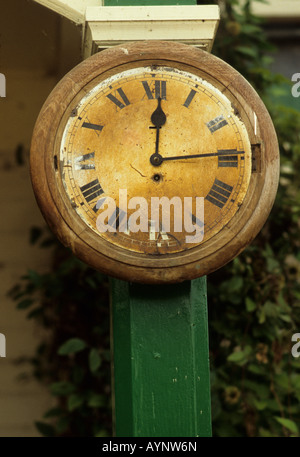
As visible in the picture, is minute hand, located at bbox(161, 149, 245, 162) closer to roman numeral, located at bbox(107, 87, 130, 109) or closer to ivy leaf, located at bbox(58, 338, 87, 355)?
roman numeral, located at bbox(107, 87, 130, 109)

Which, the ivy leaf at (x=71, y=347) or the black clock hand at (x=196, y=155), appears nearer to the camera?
the black clock hand at (x=196, y=155)

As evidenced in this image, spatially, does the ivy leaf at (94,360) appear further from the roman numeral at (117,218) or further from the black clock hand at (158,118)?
the black clock hand at (158,118)

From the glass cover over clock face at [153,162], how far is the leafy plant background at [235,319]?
0.95 m

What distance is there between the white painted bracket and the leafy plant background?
1.04 m

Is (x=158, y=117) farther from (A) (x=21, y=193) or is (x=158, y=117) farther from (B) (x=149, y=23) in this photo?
(A) (x=21, y=193)

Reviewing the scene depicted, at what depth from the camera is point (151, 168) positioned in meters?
1.74

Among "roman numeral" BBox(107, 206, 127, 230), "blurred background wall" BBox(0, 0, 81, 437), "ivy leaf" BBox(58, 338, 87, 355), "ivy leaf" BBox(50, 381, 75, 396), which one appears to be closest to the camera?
"roman numeral" BBox(107, 206, 127, 230)

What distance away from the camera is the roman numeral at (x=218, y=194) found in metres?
1.74

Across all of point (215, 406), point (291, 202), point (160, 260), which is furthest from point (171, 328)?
point (291, 202)

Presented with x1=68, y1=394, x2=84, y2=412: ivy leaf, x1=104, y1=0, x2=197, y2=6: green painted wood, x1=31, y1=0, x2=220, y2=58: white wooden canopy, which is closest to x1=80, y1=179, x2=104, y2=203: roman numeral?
x1=31, y1=0, x2=220, y2=58: white wooden canopy

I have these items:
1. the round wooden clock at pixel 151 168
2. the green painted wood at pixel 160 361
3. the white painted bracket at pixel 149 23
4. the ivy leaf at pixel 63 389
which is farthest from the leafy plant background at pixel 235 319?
the white painted bracket at pixel 149 23

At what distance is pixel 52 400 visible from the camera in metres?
3.22

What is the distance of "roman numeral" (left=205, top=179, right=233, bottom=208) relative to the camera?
1.74 meters

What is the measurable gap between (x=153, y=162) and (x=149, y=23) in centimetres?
47
